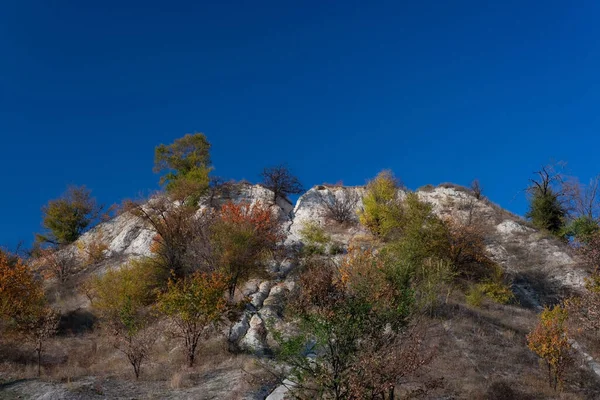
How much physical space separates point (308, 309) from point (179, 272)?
22.2 m

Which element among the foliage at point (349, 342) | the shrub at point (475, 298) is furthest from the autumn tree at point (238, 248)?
the foliage at point (349, 342)

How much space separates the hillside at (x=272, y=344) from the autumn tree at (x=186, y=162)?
26.5 ft

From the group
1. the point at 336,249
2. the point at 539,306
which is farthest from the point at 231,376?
the point at 539,306

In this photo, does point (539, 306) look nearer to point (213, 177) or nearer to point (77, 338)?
point (77, 338)

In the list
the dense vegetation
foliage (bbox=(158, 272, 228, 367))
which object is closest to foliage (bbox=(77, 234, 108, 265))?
the dense vegetation

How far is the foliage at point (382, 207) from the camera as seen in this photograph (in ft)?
128

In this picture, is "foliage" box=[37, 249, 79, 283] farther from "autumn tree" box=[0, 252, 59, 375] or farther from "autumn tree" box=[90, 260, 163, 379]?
"autumn tree" box=[0, 252, 59, 375]

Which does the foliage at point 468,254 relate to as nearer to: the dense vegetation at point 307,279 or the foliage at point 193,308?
the dense vegetation at point 307,279

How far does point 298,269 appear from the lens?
3112 cm

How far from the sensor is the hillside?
595 inches

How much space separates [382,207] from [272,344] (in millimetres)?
22697

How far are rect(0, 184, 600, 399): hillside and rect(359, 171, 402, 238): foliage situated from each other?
142cm

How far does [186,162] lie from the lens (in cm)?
5306

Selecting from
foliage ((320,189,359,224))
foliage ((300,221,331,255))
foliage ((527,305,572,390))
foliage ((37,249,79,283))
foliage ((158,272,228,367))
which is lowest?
foliage ((527,305,572,390))
